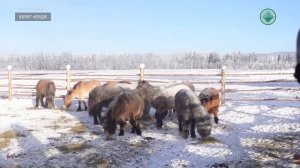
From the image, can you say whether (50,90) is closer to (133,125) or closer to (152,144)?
(133,125)

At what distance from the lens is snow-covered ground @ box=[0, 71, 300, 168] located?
7.70 meters

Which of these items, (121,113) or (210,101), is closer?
(121,113)

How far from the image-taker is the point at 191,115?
9.52 m

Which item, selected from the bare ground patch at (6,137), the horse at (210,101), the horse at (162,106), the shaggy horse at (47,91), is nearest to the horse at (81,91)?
the shaggy horse at (47,91)

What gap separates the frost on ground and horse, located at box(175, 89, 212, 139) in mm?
244

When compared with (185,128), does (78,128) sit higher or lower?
lower

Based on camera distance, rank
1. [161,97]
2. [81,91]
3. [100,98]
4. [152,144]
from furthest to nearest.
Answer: [81,91] → [100,98] → [161,97] → [152,144]

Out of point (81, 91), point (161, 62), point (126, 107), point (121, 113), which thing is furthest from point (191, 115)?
point (161, 62)

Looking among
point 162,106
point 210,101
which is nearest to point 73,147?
point 162,106

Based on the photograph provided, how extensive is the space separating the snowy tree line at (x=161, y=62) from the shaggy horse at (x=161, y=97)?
3721 inches

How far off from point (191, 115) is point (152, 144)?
1.27 meters

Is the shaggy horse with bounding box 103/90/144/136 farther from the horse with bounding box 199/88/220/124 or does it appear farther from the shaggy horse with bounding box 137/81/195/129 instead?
the horse with bounding box 199/88/220/124

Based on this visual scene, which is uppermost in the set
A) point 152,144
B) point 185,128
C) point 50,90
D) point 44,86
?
point 44,86

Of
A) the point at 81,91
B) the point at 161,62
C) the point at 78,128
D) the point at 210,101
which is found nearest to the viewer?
the point at 78,128
